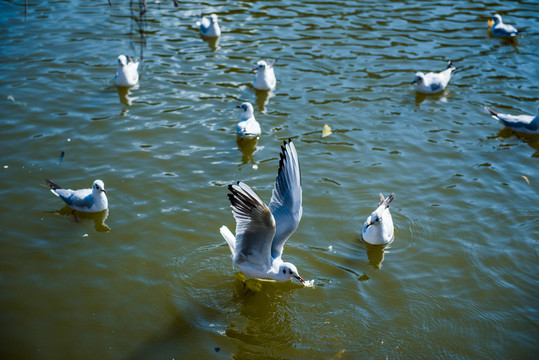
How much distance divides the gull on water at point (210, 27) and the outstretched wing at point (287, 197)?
837cm

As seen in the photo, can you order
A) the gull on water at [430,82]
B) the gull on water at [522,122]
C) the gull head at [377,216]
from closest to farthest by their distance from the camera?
the gull head at [377,216]
the gull on water at [522,122]
the gull on water at [430,82]

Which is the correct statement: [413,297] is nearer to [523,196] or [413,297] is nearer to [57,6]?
[523,196]

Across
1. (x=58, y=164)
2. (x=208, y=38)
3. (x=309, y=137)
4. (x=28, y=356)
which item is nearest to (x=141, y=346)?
(x=28, y=356)

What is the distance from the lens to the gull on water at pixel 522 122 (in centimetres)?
1026

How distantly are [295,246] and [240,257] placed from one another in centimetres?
129

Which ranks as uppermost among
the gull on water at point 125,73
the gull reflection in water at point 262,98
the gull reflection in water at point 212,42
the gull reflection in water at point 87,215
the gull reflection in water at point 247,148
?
the gull on water at point 125,73

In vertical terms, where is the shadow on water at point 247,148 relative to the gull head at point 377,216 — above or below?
below

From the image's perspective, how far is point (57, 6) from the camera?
586 inches

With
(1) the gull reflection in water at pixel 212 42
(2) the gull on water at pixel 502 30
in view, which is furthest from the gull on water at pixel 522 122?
(1) the gull reflection in water at pixel 212 42

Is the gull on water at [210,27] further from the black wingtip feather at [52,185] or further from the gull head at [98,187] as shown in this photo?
the gull head at [98,187]

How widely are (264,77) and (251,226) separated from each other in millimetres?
6119

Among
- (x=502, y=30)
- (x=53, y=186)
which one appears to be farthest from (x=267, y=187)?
(x=502, y=30)

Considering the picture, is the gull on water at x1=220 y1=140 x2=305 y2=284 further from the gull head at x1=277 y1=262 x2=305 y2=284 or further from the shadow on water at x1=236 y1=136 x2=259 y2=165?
the shadow on water at x1=236 y1=136 x2=259 y2=165

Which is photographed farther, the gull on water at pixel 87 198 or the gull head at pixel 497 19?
the gull head at pixel 497 19
